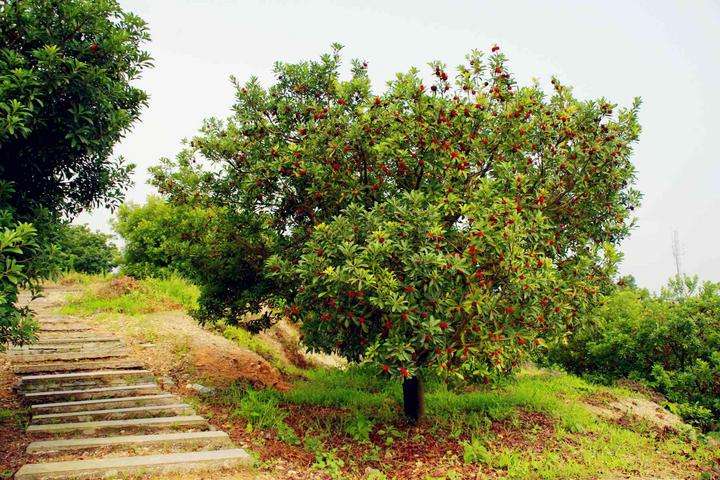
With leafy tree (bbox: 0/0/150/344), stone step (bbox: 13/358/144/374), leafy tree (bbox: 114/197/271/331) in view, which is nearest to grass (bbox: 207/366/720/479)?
leafy tree (bbox: 114/197/271/331)

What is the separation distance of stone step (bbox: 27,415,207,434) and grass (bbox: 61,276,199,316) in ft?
18.2

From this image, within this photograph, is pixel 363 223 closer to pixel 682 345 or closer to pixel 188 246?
pixel 188 246

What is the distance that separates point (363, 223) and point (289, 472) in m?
3.61

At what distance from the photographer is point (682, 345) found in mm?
13820

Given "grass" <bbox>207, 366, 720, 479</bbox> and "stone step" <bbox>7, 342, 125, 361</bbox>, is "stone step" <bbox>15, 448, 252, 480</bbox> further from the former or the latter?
"stone step" <bbox>7, 342, 125, 361</bbox>

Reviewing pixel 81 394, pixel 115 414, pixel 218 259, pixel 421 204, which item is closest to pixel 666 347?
pixel 421 204

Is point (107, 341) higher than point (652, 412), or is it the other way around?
point (107, 341)

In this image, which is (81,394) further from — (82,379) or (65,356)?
(65,356)

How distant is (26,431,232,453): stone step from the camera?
23.4ft

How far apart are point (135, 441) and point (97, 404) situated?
5.09ft

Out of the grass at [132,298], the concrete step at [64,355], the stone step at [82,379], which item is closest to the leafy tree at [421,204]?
the stone step at [82,379]

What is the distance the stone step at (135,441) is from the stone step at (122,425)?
282 millimetres

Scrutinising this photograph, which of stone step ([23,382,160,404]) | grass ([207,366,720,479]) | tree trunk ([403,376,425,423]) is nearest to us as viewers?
grass ([207,366,720,479])

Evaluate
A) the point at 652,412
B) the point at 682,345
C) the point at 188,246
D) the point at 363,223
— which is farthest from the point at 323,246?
the point at 682,345
